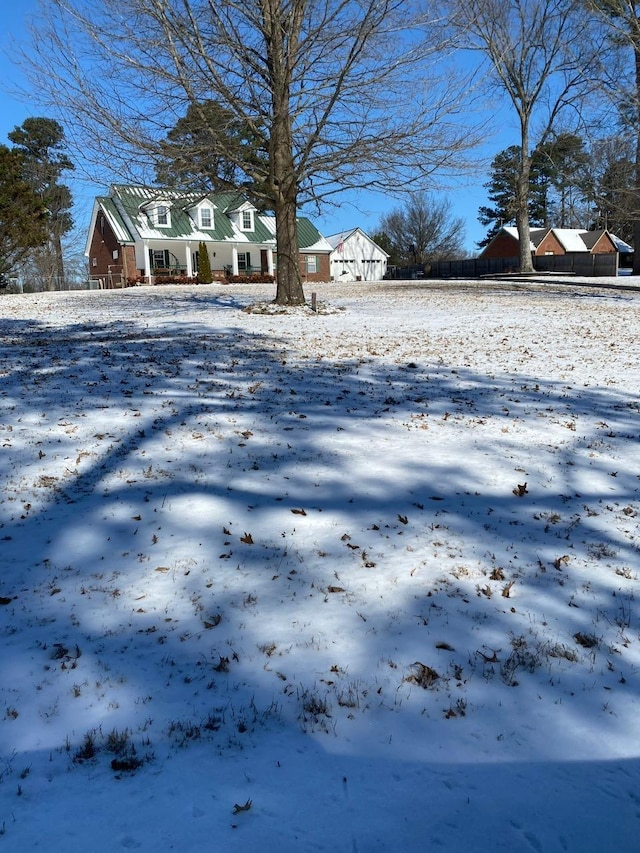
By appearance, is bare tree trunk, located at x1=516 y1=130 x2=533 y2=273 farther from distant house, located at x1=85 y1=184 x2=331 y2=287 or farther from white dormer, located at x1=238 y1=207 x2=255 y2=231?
white dormer, located at x1=238 y1=207 x2=255 y2=231

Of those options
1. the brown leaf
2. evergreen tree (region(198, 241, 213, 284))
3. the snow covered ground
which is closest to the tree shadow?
the snow covered ground

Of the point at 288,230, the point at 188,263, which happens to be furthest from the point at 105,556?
the point at 188,263

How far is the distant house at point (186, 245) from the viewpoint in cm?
3662

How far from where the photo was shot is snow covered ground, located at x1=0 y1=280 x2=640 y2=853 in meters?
2.21

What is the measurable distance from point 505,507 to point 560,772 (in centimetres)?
237

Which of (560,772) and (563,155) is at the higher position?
(563,155)

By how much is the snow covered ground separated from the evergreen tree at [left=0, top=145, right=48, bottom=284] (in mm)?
28316

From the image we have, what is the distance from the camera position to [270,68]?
13.7 m

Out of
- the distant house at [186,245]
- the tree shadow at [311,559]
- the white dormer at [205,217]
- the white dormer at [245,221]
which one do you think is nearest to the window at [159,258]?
the distant house at [186,245]

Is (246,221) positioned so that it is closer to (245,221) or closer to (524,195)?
(245,221)

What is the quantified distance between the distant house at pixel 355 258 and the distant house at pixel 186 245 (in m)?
8.60

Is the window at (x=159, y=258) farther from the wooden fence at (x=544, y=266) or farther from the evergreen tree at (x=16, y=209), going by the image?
the wooden fence at (x=544, y=266)

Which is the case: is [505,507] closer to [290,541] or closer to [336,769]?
[290,541]

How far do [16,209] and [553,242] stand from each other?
46.2 metres
